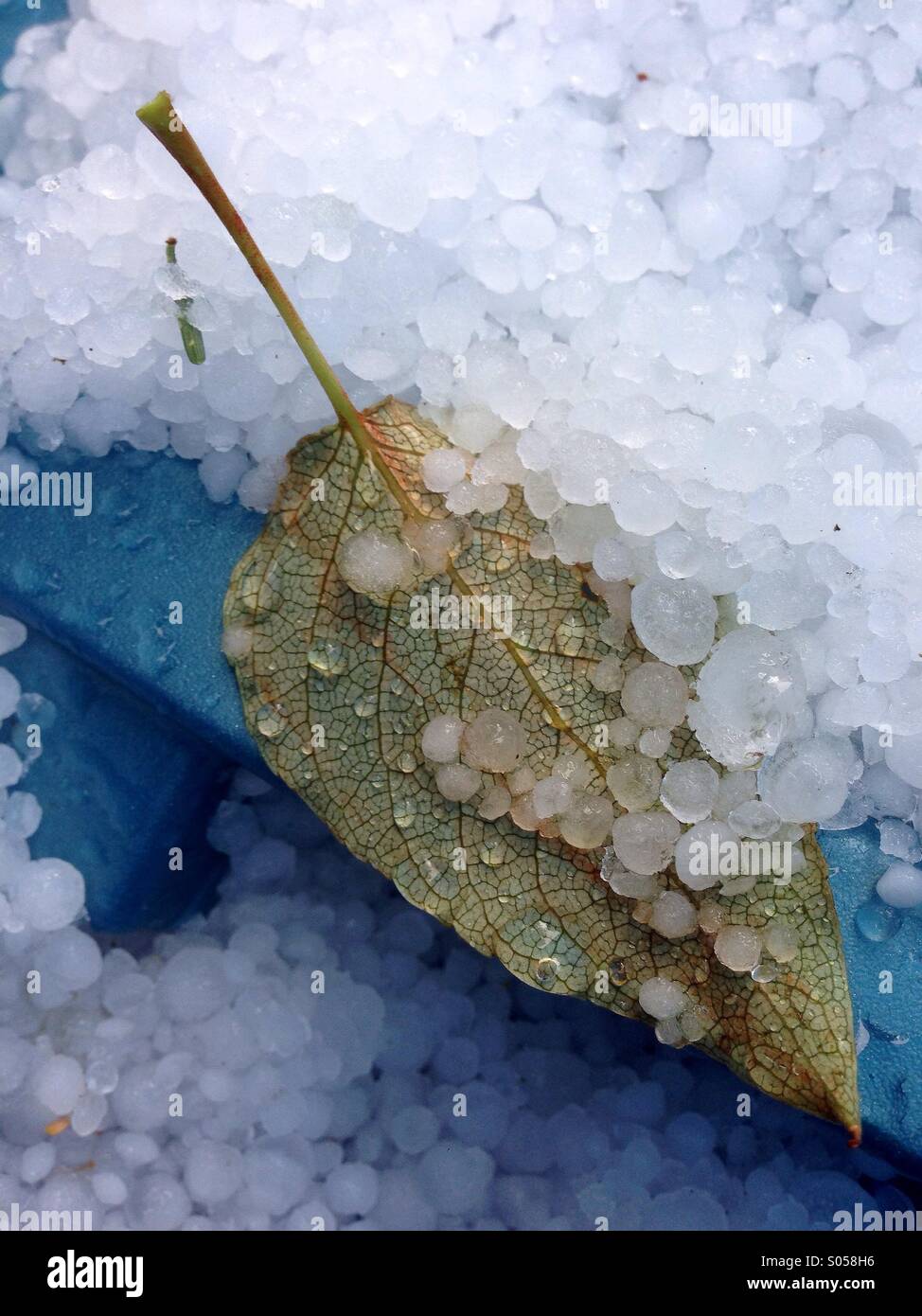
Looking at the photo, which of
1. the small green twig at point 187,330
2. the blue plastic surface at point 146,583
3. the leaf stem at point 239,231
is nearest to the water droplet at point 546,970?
the blue plastic surface at point 146,583

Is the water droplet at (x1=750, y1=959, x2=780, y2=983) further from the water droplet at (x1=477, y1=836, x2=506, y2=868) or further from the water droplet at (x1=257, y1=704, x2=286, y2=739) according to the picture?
the water droplet at (x1=257, y1=704, x2=286, y2=739)

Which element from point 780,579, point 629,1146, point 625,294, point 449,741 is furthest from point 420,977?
point 625,294

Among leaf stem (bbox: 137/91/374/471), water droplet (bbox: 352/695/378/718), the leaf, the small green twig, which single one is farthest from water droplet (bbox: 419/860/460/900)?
the small green twig

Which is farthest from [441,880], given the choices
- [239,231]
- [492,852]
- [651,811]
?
[239,231]

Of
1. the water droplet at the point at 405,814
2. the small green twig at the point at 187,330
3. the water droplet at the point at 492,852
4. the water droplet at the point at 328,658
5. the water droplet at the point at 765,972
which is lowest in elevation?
the water droplet at the point at 765,972

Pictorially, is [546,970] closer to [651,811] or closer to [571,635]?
[651,811]

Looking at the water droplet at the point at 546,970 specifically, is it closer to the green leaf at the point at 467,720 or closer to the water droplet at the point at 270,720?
the green leaf at the point at 467,720
